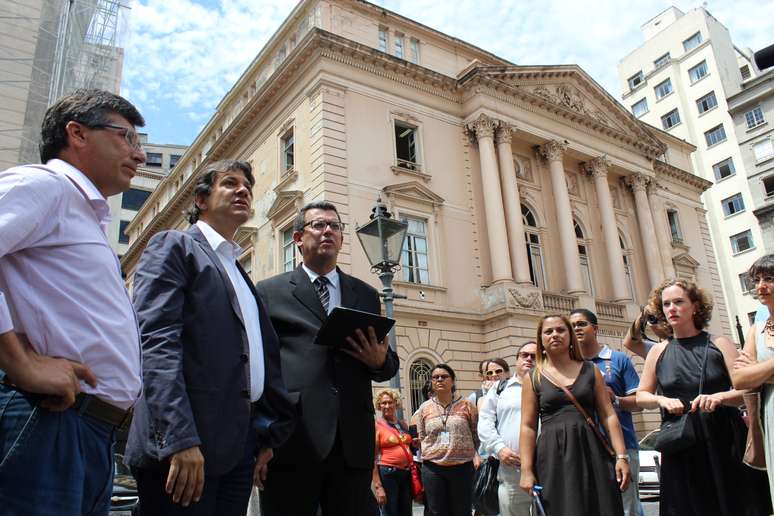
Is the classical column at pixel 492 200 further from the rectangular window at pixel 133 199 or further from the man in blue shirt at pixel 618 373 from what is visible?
the rectangular window at pixel 133 199

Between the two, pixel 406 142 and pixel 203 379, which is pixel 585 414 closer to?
pixel 203 379

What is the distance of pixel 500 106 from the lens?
2344 cm

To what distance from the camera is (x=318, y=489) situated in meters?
3.43

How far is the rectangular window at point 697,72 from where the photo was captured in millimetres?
50047

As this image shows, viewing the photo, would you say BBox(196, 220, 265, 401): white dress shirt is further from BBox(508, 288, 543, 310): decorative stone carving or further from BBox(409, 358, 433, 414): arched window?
BBox(508, 288, 543, 310): decorative stone carving

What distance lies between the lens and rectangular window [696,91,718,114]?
48969 millimetres

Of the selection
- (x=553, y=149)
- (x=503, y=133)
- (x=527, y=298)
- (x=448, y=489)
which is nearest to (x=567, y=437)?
(x=448, y=489)

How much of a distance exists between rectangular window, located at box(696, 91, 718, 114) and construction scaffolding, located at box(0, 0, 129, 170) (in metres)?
45.3

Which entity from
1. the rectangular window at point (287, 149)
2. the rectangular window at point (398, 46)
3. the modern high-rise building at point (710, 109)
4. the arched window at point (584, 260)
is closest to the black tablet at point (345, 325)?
the rectangular window at point (287, 149)

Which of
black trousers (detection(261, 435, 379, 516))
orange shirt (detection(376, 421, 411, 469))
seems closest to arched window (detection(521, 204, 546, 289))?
orange shirt (detection(376, 421, 411, 469))

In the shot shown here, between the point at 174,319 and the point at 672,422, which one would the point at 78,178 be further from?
the point at 672,422

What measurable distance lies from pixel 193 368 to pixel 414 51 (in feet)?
74.7

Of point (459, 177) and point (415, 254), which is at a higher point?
point (459, 177)

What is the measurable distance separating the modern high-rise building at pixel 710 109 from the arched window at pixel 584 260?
78.3ft
